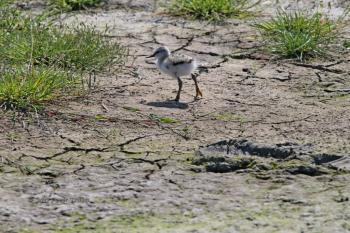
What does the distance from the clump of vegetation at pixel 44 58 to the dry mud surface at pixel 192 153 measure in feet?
0.51

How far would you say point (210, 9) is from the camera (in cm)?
932

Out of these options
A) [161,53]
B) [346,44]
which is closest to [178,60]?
[161,53]

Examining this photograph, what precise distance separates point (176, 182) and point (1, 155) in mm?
1140

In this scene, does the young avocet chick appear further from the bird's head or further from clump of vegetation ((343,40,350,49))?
clump of vegetation ((343,40,350,49))

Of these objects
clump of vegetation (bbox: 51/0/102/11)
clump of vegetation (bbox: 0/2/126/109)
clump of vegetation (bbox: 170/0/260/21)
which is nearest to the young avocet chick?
clump of vegetation (bbox: 0/2/126/109)

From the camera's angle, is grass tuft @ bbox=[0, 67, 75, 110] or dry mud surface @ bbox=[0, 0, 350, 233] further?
grass tuft @ bbox=[0, 67, 75, 110]

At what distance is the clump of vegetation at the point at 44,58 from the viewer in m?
6.82

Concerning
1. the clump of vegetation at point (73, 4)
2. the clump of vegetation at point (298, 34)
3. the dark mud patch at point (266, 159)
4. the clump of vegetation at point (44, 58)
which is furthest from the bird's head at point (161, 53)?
the clump of vegetation at point (73, 4)

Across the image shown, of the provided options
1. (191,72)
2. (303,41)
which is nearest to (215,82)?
(191,72)

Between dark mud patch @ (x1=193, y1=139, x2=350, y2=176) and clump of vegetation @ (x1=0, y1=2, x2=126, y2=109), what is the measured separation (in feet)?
4.72

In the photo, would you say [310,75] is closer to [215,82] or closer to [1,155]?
[215,82]

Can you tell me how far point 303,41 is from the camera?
8.20 metres

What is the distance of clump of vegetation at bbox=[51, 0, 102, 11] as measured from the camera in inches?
377

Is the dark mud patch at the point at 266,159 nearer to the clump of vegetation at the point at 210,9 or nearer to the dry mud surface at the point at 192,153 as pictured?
the dry mud surface at the point at 192,153
